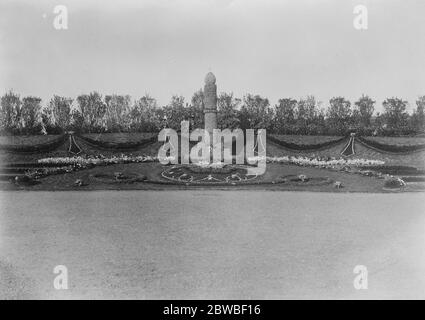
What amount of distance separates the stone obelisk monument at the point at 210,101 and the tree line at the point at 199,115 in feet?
24.6

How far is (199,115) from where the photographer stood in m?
33.4

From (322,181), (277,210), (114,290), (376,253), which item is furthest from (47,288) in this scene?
(322,181)

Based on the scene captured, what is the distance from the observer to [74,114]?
1483 inches

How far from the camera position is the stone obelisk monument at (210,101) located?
22281mm

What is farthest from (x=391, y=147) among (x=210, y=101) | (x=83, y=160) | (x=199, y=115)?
(x=83, y=160)

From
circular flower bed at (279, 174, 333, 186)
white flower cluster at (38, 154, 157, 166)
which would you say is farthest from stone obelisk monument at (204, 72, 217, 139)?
circular flower bed at (279, 174, 333, 186)

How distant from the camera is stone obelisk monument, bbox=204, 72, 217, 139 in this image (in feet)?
73.1

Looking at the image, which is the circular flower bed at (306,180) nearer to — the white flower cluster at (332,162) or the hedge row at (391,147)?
the white flower cluster at (332,162)

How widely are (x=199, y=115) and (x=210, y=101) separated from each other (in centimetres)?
1083

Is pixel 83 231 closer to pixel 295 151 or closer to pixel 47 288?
pixel 47 288

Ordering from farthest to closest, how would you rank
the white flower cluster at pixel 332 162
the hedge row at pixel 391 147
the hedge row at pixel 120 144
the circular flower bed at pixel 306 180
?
the hedge row at pixel 120 144 → the hedge row at pixel 391 147 → the white flower cluster at pixel 332 162 → the circular flower bed at pixel 306 180

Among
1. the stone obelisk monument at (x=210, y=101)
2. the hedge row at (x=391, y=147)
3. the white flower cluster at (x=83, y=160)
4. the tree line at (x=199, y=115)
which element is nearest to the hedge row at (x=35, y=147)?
the white flower cluster at (x=83, y=160)

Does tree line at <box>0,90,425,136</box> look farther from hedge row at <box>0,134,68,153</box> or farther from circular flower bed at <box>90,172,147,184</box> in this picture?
circular flower bed at <box>90,172,147,184</box>
